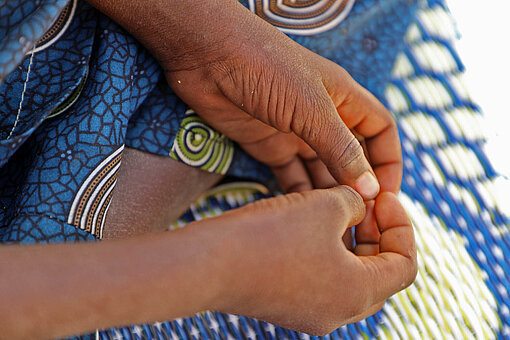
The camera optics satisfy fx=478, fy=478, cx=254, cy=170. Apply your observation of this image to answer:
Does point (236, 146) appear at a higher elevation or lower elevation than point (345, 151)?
higher

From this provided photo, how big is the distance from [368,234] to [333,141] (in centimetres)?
18

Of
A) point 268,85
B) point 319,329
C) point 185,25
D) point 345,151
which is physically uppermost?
point 185,25

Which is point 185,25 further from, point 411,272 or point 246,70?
point 411,272

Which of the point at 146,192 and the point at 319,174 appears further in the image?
the point at 319,174

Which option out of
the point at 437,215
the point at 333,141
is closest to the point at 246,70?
the point at 333,141

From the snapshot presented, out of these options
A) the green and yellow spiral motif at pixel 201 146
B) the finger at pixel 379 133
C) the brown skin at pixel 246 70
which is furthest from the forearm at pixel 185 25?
the finger at pixel 379 133

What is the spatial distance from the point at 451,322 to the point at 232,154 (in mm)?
468

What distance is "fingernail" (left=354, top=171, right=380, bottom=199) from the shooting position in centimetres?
69

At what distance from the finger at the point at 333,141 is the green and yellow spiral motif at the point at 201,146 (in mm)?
165

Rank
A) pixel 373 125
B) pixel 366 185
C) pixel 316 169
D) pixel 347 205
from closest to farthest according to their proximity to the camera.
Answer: pixel 347 205 → pixel 366 185 → pixel 373 125 → pixel 316 169

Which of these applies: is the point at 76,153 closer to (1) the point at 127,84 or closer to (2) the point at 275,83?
(1) the point at 127,84

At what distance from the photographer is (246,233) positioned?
49cm

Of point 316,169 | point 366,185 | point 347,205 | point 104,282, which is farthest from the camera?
point 316,169

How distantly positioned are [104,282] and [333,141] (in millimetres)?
362
